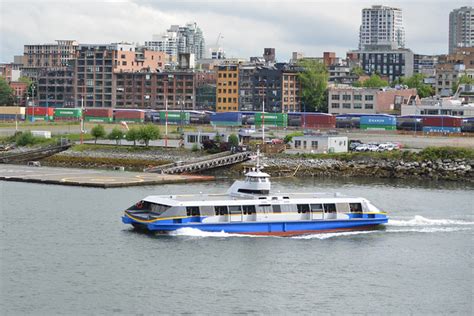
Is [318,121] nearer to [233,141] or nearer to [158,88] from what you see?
[233,141]

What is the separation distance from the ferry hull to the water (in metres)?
0.59

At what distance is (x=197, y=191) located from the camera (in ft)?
250

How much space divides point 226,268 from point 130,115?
111 m

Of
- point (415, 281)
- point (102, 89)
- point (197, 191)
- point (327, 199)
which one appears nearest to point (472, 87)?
point (102, 89)

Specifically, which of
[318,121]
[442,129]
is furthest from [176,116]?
[442,129]

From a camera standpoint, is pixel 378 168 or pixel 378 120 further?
pixel 378 120

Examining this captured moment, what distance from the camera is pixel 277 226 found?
A: 56.6 metres

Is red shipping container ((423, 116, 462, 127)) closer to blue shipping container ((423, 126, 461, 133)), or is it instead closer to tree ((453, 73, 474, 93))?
blue shipping container ((423, 126, 461, 133))

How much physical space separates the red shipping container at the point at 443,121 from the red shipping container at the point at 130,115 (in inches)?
1798

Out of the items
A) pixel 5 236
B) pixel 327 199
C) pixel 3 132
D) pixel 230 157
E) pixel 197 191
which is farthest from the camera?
pixel 3 132

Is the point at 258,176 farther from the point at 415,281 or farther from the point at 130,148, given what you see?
the point at 130,148

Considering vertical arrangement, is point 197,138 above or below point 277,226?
above

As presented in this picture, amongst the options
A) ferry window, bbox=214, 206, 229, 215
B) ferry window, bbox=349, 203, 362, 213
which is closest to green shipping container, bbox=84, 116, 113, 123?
ferry window, bbox=349, 203, 362, 213

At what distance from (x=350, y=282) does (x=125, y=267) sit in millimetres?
10141
